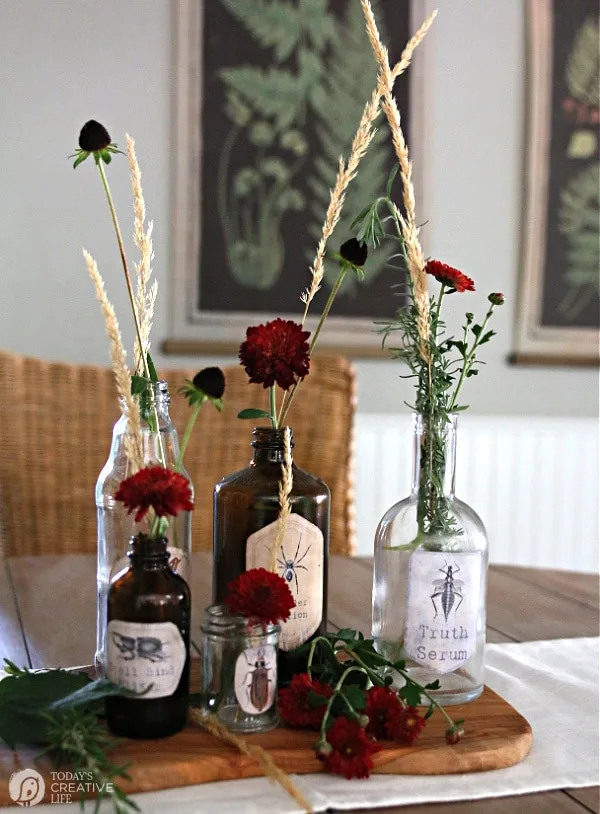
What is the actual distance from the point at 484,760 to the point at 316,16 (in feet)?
7.69

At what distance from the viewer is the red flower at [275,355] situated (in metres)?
0.64

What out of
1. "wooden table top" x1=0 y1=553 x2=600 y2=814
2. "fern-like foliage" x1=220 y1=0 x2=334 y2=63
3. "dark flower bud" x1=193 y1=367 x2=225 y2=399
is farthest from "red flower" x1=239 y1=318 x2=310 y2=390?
"fern-like foliage" x1=220 y1=0 x2=334 y2=63

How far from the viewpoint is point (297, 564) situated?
689 mm

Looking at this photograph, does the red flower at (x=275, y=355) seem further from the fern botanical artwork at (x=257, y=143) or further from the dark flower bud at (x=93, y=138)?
the fern botanical artwork at (x=257, y=143)

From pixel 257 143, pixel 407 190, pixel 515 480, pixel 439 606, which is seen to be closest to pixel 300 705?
pixel 439 606

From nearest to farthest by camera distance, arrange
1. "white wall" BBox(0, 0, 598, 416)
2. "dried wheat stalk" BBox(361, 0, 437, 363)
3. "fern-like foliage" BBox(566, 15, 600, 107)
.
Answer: "dried wheat stalk" BBox(361, 0, 437, 363) → "white wall" BBox(0, 0, 598, 416) → "fern-like foliage" BBox(566, 15, 600, 107)

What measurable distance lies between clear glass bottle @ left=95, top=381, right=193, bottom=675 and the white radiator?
1.87 meters

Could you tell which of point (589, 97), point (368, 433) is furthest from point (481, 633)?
point (589, 97)

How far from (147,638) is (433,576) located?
0.22m

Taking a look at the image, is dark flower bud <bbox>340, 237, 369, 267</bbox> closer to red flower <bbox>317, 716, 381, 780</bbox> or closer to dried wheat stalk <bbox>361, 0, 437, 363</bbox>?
dried wheat stalk <bbox>361, 0, 437, 363</bbox>

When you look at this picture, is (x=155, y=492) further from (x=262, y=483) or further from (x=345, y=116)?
(x=345, y=116)

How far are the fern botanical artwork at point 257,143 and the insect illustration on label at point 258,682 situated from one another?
195 cm

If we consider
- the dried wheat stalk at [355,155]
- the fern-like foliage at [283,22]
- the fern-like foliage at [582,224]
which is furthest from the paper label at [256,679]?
the fern-like foliage at [582,224]

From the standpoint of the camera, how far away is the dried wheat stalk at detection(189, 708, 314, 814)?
1.83 ft
